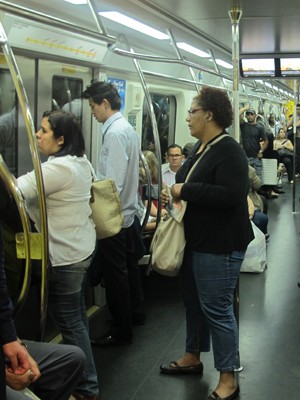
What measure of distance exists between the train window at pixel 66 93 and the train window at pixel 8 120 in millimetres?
550

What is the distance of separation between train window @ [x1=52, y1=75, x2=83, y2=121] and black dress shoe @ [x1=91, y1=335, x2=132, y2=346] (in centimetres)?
176

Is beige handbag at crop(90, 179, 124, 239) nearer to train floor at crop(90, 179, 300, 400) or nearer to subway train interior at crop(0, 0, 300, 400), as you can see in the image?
subway train interior at crop(0, 0, 300, 400)

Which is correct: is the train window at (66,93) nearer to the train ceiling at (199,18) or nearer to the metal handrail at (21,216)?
the train ceiling at (199,18)

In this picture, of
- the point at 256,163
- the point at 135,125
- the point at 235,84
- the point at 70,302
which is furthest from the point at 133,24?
the point at 256,163

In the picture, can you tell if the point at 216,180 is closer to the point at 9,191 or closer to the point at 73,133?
the point at 73,133

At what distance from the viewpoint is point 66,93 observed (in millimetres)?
4281

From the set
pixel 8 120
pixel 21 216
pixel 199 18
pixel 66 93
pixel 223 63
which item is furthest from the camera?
pixel 223 63

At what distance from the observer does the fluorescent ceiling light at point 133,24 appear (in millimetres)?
4290

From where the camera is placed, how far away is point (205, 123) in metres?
2.98

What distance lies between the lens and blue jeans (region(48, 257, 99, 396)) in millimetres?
2770

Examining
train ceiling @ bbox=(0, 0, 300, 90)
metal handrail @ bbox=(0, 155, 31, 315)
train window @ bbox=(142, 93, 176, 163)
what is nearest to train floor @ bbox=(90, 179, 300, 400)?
metal handrail @ bbox=(0, 155, 31, 315)

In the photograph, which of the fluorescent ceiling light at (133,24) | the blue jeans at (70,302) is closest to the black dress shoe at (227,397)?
the blue jeans at (70,302)

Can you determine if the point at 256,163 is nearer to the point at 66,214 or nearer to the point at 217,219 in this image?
the point at 217,219

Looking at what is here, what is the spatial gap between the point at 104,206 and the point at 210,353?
144cm
